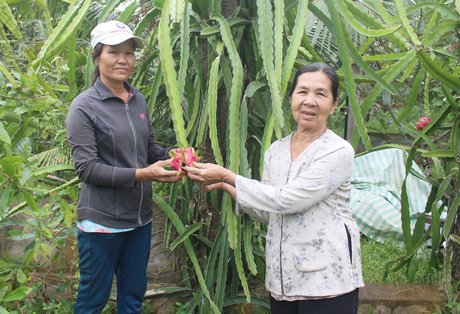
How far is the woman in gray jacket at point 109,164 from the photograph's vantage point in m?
1.91

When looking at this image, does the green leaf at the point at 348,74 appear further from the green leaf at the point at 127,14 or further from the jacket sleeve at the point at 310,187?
the green leaf at the point at 127,14

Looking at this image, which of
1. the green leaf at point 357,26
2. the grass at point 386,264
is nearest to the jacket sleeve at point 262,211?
the green leaf at point 357,26

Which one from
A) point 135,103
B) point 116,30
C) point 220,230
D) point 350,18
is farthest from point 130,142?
point 350,18

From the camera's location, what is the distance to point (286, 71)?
1853 mm

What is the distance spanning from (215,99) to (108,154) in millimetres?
397

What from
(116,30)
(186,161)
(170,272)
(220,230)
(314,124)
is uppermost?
(116,30)

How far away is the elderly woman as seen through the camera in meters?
1.69

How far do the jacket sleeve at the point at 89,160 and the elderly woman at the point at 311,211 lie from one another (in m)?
0.38

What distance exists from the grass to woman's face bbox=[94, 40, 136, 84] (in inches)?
65.4

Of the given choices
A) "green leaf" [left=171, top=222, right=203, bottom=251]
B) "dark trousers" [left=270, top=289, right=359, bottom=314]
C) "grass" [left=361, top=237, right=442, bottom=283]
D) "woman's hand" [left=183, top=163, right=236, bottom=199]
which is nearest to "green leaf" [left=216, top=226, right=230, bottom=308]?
"green leaf" [left=171, top=222, right=203, bottom=251]

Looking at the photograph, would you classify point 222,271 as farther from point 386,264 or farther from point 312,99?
point 386,264

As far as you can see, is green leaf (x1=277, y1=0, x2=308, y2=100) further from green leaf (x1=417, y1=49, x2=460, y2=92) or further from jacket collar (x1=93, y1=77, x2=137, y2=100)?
jacket collar (x1=93, y1=77, x2=137, y2=100)

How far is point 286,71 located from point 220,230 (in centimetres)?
72

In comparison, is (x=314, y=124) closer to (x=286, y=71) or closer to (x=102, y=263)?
(x=286, y=71)
